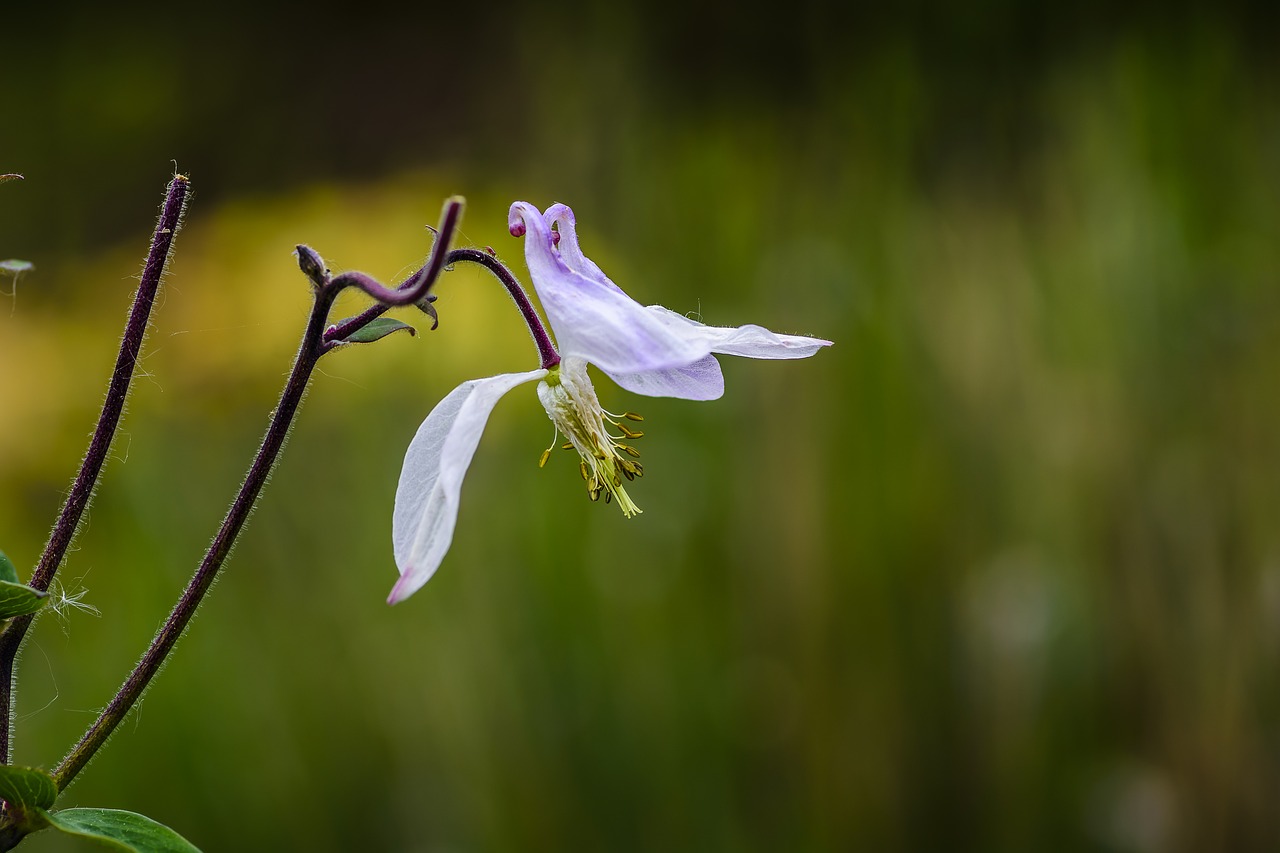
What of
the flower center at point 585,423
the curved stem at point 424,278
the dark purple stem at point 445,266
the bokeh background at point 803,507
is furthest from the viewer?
the bokeh background at point 803,507

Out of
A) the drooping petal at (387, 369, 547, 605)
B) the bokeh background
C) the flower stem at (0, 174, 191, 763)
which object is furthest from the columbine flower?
the bokeh background

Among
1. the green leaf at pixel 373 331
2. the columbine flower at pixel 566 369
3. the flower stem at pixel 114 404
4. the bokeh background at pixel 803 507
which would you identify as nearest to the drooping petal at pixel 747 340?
the columbine flower at pixel 566 369

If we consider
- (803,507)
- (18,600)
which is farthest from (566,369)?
(803,507)

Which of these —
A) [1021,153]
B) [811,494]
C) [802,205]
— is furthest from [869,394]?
[1021,153]

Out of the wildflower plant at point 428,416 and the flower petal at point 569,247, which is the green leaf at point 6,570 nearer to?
the wildflower plant at point 428,416

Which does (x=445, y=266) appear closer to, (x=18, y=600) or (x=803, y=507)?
(x=18, y=600)

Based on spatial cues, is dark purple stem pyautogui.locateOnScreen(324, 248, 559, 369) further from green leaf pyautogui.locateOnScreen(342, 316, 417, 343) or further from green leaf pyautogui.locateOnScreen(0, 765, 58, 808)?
green leaf pyautogui.locateOnScreen(0, 765, 58, 808)
